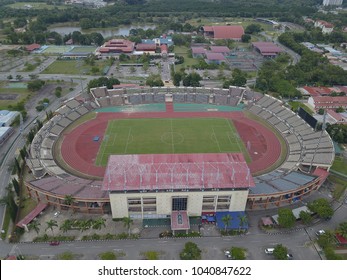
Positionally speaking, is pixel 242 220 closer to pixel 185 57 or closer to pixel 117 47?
pixel 185 57

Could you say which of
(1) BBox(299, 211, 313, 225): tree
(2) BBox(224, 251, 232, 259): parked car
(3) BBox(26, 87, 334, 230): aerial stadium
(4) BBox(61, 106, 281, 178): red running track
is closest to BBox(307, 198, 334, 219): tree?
(1) BBox(299, 211, 313, 225): tree

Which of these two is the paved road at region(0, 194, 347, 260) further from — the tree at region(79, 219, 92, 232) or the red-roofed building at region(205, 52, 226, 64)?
the red-roofed building at region(205, 52, 226, 64)

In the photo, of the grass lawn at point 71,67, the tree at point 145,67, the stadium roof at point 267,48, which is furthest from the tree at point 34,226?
the stadium roof at point 267,48

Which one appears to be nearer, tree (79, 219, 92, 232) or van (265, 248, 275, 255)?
van (265, 248, 275, 255)

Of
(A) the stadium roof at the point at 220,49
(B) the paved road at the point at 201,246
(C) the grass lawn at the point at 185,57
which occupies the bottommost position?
(C) the grass lawn at the point at 185,57

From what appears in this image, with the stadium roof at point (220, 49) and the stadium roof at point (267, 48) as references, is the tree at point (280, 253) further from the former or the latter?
the stadium roof at point (267, 48)

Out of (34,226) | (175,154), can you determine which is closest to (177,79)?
(175,154)

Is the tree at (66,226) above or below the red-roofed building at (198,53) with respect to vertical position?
above
